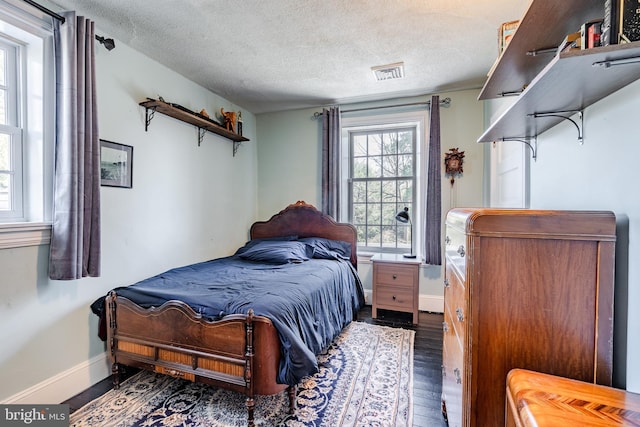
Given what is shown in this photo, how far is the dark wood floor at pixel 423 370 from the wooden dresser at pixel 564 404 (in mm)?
1022

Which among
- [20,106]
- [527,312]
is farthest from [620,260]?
[20,106]

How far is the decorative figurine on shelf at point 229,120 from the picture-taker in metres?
3.42

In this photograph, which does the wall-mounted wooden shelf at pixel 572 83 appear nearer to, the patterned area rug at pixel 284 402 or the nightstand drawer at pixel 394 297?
the patterned area rug at pixel 284 402

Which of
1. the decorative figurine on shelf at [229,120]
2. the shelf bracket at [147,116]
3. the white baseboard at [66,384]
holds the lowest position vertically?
the white baseboard at [66,384]

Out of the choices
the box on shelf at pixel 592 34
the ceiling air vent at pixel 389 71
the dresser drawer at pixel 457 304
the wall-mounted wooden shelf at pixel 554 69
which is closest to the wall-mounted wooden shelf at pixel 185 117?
the ceiling air vent at pixel 389 71

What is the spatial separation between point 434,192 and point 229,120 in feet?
8.23

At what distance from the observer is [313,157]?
3891 millimetres

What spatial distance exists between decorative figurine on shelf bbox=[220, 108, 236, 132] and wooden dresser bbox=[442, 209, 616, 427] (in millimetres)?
3055

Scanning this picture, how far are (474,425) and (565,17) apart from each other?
1.49m

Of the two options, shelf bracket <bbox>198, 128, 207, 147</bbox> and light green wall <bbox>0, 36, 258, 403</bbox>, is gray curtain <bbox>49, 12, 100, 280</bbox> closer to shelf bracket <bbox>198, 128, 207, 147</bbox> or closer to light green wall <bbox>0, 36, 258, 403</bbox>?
light green wall <bbox>0, 36, 258, 403</bbox>

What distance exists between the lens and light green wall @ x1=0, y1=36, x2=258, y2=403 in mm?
1743

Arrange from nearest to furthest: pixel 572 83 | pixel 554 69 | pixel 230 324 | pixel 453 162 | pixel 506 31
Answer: pixel 554 69
pixel 572 83
pixel 506 31
pixel 230 324
pixel 453 162

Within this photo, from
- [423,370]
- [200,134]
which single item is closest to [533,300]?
[423,370]

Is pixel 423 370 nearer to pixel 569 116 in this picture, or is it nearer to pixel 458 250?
pixel 458 250
